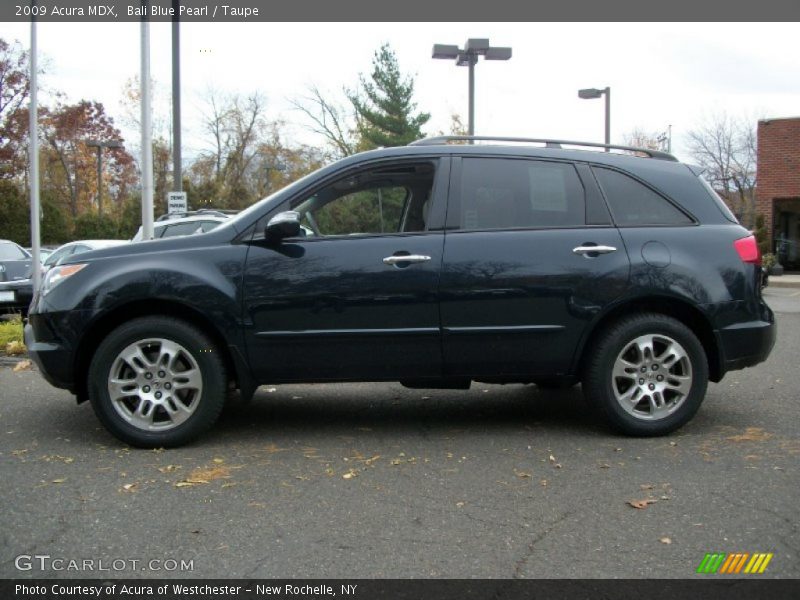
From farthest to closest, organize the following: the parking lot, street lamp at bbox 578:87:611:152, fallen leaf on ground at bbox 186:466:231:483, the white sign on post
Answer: street lamp at bbox 578:87:611:152 → the white sign on post → fallen leaf on ground at bbox 186:466:231:483 → the parking lot

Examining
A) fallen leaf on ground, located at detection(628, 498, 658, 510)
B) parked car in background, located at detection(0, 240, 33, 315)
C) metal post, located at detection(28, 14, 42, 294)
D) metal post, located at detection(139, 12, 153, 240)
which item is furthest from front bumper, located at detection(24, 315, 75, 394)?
parked car in background, located at detection(0, 240, 33, 315)

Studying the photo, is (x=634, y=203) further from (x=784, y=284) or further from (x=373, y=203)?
(x=784, y=284)

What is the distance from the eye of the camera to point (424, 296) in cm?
478

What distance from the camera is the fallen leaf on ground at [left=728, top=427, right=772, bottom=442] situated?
4902 mm

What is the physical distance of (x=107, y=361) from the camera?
4.70 m

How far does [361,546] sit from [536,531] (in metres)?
0.77

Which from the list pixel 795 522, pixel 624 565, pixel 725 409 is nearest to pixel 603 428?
pixel 725 409

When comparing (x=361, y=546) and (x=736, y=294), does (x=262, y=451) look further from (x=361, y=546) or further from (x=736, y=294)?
(x=736, y=294)

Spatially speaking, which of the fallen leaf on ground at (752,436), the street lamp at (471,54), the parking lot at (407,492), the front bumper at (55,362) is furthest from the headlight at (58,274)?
the street lamp at (471,54)

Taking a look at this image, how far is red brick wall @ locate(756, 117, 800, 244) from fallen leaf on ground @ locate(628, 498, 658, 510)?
23.8 m

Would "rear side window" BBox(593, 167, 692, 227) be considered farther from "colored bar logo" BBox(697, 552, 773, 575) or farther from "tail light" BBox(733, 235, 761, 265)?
"colored bar logo" BBox(697, 552, 773, 575)
